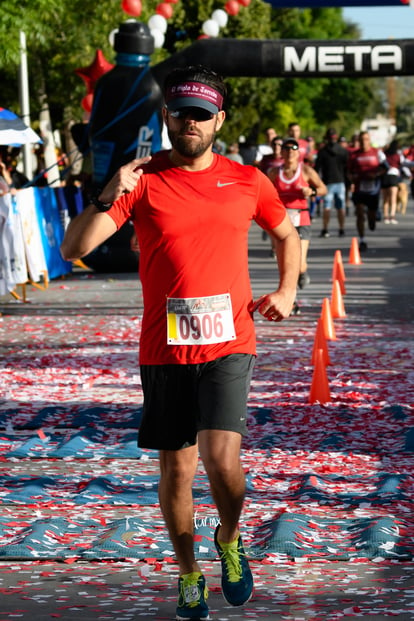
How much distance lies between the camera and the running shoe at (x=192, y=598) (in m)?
5.10

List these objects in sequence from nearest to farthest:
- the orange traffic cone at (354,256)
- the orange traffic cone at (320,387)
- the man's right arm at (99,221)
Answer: the man's right arm at (99,221), the orange traffic cone at (320,387), the orange traffic cone at (354,256)

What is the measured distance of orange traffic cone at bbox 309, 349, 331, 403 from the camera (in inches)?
397

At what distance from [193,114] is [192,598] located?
1.78 metres

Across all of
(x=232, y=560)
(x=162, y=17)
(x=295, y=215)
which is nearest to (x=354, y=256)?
(x=295, y=215)

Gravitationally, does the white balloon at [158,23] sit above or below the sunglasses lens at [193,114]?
below

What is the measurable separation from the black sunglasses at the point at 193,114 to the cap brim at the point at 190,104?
0.01 meters

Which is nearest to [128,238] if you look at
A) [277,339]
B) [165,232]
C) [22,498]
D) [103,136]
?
[103,136]

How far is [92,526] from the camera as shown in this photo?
263 inches

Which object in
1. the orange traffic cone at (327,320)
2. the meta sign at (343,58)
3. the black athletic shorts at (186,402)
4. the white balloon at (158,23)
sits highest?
the black athletic shorts at (186,402)

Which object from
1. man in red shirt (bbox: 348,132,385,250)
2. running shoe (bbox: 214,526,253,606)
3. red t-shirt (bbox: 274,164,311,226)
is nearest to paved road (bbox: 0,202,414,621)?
running shoe (bbox: 214,526,253,606)

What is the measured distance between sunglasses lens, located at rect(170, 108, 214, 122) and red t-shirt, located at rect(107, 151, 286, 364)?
0.70ft

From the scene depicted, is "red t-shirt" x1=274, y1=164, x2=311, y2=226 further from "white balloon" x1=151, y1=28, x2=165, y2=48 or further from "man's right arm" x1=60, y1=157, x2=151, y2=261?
"man's right arm" x1=60, y1=157, x2=151, y2=261

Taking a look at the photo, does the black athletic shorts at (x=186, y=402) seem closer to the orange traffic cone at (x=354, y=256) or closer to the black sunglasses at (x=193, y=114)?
the black sunglasses at (x=193, y=114)

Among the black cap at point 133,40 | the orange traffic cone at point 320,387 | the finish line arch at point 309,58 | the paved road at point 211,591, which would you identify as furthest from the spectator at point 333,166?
the paved road at point 211,591
